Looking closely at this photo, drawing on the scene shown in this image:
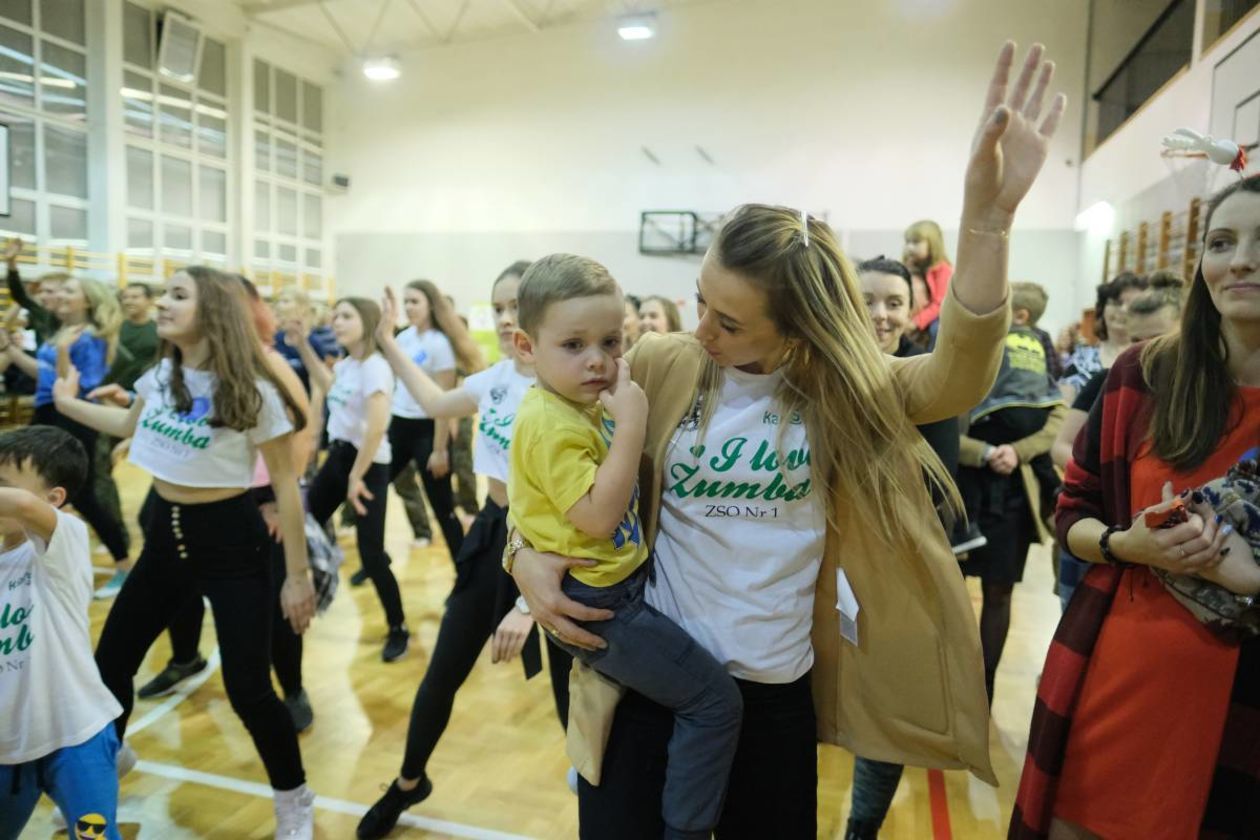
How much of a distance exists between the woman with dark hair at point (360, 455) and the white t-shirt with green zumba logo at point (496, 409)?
4.57ft

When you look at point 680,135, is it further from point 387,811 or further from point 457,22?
point 387,811

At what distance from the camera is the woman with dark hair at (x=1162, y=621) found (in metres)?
1.36

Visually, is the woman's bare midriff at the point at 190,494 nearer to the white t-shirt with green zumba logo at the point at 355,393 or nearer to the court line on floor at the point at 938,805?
the white t-shirt with green zumba logo at the point at 355,393

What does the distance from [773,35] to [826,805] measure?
14.2 m

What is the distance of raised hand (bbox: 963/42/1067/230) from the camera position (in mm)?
1259

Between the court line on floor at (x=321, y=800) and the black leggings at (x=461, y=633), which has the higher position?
the black leggings at (x=461, y=633)

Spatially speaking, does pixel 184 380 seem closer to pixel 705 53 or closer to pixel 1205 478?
pixel 1205 478

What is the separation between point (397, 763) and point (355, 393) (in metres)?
1.89

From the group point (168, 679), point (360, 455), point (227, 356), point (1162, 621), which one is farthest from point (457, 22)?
point (1162, 621)

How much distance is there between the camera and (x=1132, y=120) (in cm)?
1055

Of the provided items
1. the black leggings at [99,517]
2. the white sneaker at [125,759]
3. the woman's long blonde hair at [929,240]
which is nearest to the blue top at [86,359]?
the black leggings at [99,517]

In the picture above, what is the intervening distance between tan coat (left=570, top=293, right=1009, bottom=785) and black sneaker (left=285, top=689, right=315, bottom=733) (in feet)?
7.60

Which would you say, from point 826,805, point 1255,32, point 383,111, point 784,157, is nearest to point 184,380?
point 826,805

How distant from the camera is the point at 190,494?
251cm
